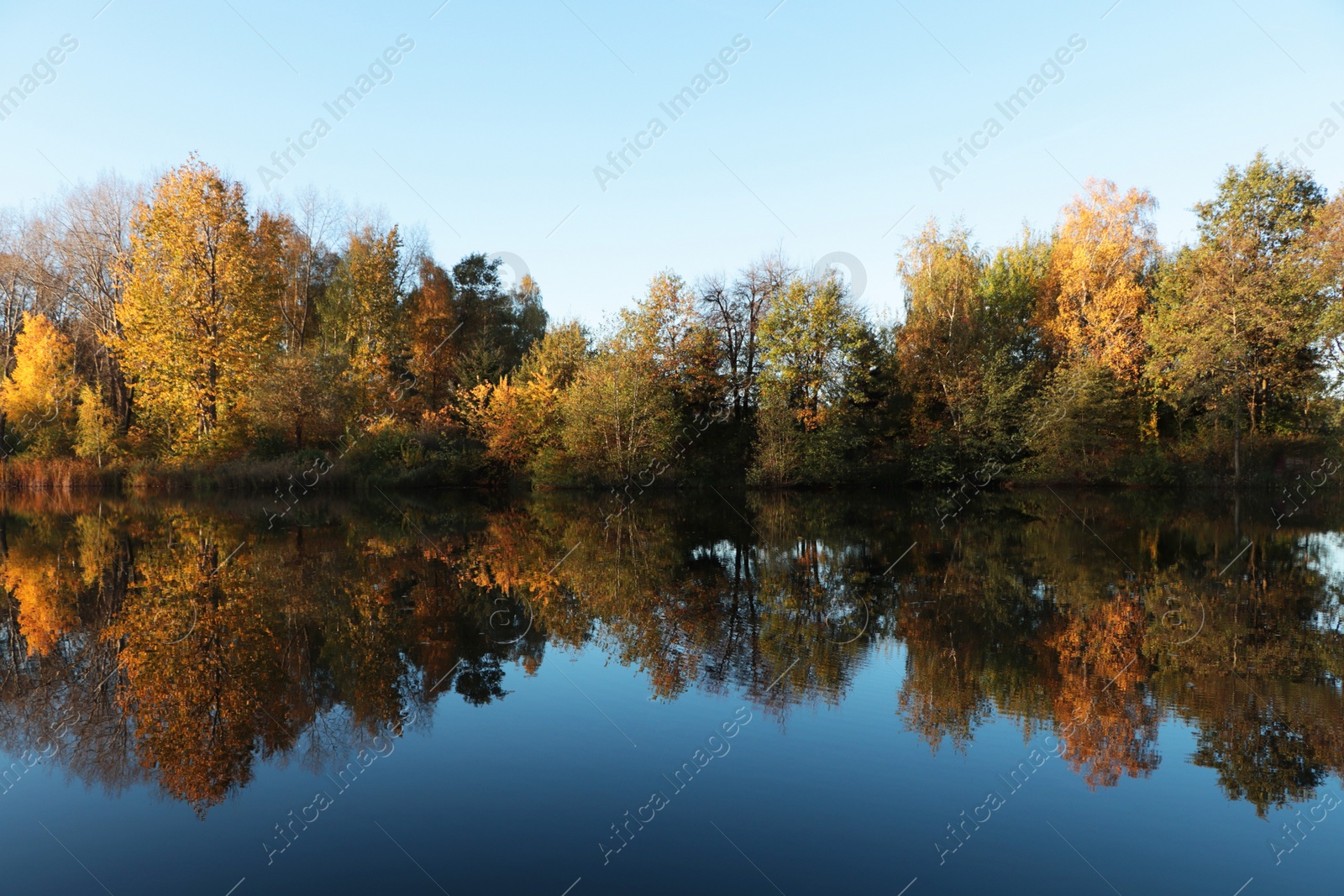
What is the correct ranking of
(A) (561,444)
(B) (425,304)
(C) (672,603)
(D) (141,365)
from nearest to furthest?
(C) (672,603), (D) (141,365), (A) (561,444), (B) (425,304)

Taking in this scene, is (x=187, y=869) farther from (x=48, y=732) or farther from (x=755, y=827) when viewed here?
(x=755, y=827)

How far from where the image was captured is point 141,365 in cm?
2831

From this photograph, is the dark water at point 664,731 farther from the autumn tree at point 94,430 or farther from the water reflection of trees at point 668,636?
the autumn tree at point 94,430

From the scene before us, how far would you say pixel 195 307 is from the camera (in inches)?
1106

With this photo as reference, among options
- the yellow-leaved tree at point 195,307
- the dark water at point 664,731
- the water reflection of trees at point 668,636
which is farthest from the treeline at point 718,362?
the dark water at point 664,731

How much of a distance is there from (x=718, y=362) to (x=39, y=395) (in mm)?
28765

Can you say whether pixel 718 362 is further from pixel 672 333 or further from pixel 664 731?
pixel 664 731

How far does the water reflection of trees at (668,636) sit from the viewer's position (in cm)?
530

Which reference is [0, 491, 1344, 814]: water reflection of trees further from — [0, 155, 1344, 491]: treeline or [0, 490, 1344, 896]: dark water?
[0, 155, 1344, 491]: treeline

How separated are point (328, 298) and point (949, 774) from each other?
3802cm

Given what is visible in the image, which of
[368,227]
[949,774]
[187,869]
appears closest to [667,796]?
[949,774]

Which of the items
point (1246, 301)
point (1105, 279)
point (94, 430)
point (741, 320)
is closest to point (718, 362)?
point (741, 320)

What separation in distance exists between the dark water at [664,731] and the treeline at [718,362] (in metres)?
20.1

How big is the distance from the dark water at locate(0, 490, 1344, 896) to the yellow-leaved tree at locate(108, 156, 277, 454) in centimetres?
1951
